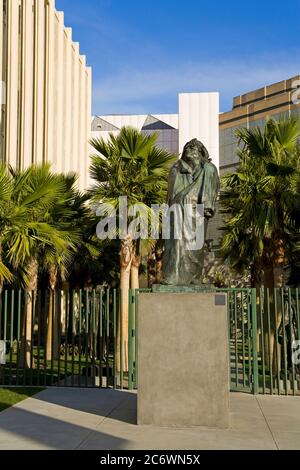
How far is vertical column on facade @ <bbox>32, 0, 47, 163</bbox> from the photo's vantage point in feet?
83.5

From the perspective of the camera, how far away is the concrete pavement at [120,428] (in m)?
6.23

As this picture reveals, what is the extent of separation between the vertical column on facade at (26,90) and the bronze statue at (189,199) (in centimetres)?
1703

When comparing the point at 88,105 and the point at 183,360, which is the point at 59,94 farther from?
the point at 183,360

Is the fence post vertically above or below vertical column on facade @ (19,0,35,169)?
below

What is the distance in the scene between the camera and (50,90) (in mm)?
27219

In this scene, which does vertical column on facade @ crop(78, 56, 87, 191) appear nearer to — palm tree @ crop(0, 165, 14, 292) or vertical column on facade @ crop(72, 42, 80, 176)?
vertical column on facade @ crop(72, 42, 80, 176)

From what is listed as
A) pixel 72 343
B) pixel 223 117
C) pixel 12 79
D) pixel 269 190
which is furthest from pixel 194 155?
pixel 223 117

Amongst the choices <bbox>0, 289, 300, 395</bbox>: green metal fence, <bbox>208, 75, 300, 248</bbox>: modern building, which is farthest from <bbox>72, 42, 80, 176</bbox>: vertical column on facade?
<bbox>0, 289, 300, 395</bbox>: green metal fence

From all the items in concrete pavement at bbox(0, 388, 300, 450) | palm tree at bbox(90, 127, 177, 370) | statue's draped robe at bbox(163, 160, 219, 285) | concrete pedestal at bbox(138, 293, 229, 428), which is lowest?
concrete pavement at bbox(0, 388, 300, 450)

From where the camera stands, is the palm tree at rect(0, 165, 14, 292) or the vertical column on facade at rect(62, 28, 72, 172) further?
the vertical column on facade at rect(62, 28, 72, 172)

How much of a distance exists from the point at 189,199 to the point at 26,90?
59.7ft

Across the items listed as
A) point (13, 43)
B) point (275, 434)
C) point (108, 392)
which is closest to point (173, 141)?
point (13, 43)
